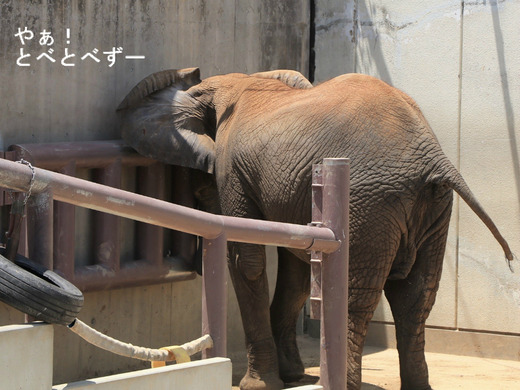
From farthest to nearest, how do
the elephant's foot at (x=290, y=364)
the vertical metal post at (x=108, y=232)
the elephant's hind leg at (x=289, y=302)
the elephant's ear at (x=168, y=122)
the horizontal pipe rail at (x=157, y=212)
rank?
1. the elephant's hind leg at (x=289, y=302)
2. the elephant's foot at (x=290, y=364)
3. the elephant's ear at (x=168, y=122)
4. the vertical metal post at (x=108, y=232)
5. the horizontal pipe rail at (x=157, y=212)

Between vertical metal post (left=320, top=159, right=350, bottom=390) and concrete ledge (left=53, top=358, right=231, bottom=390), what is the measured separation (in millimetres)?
586

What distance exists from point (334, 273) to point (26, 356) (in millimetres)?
1301

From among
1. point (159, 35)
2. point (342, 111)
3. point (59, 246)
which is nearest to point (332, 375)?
point (342, 111)

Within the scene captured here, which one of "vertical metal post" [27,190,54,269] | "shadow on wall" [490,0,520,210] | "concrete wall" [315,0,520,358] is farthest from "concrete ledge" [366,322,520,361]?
"vertical metal post" [27,190,54,269]

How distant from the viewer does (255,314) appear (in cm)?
616

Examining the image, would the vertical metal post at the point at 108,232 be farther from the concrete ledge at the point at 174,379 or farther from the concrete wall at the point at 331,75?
the concrete ledge at the point at 174,379

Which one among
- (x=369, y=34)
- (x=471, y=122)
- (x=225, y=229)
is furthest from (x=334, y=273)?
(x=369, y=34)

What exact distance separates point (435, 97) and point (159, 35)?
6.69 ft

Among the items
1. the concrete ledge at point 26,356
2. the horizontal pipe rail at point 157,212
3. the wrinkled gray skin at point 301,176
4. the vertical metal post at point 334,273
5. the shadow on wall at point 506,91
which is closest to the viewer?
the concrete ledge at point 26,356

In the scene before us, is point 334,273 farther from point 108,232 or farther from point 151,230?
point 151,230

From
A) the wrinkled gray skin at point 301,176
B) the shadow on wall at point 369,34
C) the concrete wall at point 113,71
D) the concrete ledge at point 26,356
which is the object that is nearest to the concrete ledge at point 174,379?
the concrete ledge at point 26,356

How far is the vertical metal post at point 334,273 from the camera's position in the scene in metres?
3.44

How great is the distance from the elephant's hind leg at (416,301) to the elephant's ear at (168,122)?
4.55 ft

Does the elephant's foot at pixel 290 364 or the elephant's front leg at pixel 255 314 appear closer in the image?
the elephant's front leg at pixel 255 314
